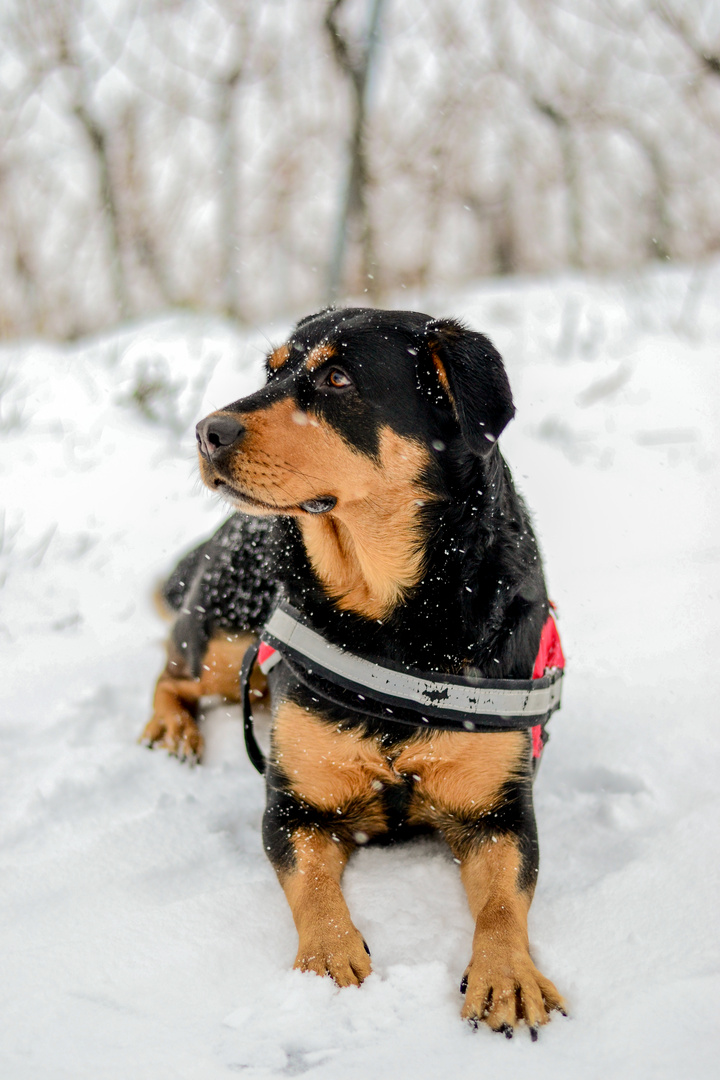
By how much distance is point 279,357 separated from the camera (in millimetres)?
2535

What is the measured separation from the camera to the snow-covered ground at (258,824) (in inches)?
63.4

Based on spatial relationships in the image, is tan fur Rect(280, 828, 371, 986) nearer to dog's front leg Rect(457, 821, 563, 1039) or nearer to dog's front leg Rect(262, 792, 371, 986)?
dog's front leg Rect(262, 792, 371, 986)

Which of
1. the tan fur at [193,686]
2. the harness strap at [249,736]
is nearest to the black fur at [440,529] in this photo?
the harness strap at [249,736]

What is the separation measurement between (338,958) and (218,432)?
1380 mm

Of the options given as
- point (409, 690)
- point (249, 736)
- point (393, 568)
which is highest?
point (393, 568)

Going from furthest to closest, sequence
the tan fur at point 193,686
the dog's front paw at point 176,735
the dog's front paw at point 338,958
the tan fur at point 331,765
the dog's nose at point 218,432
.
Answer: the tan fur at point 193,686, the dog's front paw at point 176,735, the tan fur at point 331,765, the dog's nose at point 218,432, the dog's front paw at point 338,958

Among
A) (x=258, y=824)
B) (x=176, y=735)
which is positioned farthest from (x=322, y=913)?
(x=176, y=735)

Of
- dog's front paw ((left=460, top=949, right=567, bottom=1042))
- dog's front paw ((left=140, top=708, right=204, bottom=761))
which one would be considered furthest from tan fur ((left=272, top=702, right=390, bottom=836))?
dog's front paw ((left=140, top=708, right=204, bottom=761))

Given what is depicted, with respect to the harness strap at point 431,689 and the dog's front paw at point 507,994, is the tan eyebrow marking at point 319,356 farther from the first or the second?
the dog's front paw at point 507,994

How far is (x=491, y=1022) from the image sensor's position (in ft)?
5.47

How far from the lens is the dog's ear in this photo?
212cm

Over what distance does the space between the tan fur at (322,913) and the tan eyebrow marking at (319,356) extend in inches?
55.5

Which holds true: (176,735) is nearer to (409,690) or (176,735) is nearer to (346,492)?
(409,690)

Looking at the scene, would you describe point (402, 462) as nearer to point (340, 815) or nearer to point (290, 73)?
point (340, 815)
